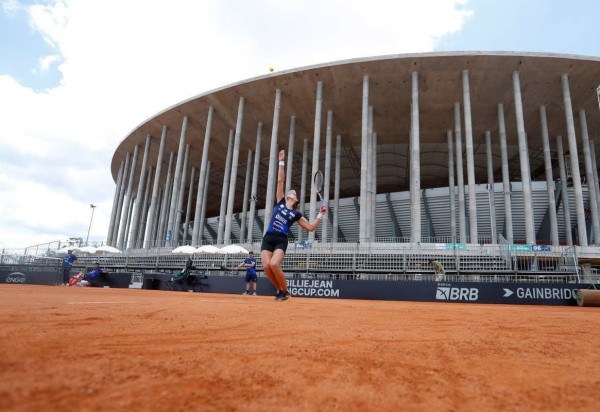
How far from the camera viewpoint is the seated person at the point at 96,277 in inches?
837

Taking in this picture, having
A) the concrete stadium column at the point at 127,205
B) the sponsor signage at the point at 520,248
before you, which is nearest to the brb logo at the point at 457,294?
the sponsor signage at the point at 520,248

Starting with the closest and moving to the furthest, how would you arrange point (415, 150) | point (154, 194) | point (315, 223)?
point (315, 223), point (415, 150), point (154, 194)

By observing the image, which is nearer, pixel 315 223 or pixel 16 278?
pixel 315 223

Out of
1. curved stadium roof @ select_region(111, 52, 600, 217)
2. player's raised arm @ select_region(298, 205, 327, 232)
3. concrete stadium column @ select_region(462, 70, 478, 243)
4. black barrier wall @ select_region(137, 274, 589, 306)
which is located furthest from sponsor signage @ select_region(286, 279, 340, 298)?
curved stadium roof @ select_region(111, 52, 600, 217)

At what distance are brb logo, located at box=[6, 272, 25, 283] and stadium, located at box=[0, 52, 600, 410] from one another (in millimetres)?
122

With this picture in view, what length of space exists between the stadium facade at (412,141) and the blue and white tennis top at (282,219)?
1899 centimetres

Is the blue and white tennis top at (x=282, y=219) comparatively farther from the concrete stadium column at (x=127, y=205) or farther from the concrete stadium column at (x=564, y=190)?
the concrete stadium column at (x=127, y=205)

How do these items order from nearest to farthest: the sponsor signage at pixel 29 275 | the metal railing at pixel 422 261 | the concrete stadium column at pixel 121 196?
the metal railing at pixel 422 261, the sponsor signage at pixel 29 275, the concrete stadium column at pixel 121 196

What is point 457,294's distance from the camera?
14.6m

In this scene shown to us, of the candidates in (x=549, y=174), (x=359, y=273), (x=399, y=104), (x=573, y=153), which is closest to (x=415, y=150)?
(x=399, y=104)

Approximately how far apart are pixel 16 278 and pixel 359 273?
740 inches

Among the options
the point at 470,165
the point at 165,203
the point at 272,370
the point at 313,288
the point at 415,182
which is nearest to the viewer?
the point at 272,370

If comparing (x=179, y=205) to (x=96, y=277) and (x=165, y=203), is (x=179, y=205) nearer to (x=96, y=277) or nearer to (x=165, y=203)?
(x=165, y=203)

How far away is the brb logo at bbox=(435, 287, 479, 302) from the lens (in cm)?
1443
